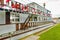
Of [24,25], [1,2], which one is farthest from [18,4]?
[24,25]

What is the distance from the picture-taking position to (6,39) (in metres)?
6.73

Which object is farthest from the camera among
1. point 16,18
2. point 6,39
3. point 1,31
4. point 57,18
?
point 57,18

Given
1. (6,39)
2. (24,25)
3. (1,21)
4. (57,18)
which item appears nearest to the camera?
(6,39)

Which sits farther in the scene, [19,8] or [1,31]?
[19,8]

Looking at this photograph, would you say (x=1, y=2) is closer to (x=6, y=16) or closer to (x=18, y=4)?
(x=6, y=16)

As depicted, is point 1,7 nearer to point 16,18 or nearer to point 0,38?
point 0,38

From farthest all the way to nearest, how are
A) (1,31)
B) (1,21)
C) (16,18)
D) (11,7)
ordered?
(16,18)
(11,7)
(1,21)
(1,31)

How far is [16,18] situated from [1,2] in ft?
13.9

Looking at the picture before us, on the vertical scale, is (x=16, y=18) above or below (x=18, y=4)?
below

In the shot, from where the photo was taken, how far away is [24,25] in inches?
516

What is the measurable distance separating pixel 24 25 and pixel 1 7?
266 inches

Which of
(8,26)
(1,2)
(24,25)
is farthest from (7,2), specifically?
(24,25)

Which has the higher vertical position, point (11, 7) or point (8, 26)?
point (11, 7)

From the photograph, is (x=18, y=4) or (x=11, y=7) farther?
(x=18, y=4)
